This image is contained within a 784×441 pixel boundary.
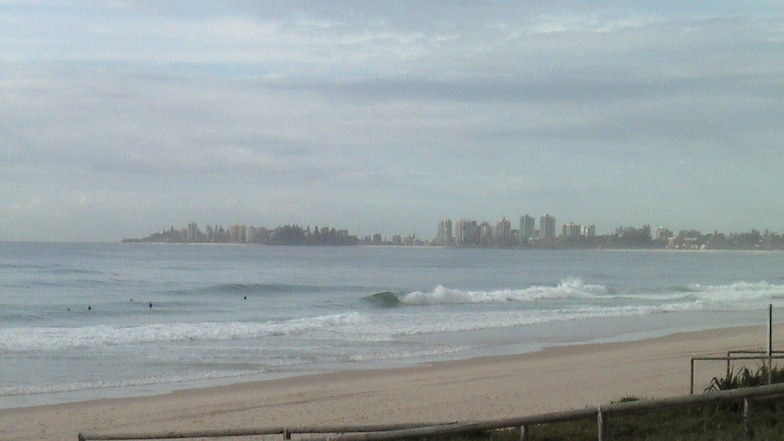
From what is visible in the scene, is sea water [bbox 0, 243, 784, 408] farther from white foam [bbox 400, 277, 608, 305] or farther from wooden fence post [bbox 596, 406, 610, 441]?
wooden fence post [bbox 596, 406, 610, 441]

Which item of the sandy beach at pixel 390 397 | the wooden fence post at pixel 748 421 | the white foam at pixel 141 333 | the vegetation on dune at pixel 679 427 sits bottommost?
the white foam at pixel 141 333

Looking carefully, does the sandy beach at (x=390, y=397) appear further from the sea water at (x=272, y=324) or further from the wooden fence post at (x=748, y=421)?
the wooden fence post at (x=748, y=421)

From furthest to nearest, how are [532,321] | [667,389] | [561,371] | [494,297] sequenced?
1. [494,297]
2. [532,321]
3. [561,371]
4. [667,389]

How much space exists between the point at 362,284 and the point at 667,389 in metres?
49.4

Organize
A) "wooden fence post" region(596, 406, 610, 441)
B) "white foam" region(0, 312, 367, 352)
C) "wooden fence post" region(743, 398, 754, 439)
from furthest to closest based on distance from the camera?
"white foam" region(0, 312, 367, 352), "wooden fence post" region(743, 398, 754, 439), "wooden fence post" region(596, 406, 610, 441)

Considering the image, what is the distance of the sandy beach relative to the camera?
1416 cm

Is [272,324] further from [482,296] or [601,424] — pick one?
[601,424]

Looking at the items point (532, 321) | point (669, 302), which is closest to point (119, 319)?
point (532, 321)

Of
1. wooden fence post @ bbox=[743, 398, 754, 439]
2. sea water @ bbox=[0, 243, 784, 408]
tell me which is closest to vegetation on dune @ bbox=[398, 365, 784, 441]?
wooden fence post @ bbox=[743, 398, 754, 439]

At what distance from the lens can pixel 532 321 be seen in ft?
113

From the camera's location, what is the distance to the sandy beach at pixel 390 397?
14164mm

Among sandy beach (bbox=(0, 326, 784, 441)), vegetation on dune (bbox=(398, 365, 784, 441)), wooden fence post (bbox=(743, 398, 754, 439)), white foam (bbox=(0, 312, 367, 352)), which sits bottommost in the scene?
white foam (bbox=(0, 312, 367, 352))

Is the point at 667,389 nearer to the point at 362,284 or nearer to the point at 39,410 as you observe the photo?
the point at 39,410

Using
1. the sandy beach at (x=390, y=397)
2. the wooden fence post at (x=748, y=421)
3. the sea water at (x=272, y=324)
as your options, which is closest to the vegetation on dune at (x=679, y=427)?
the wooden fence post at (x=748, y=421)
